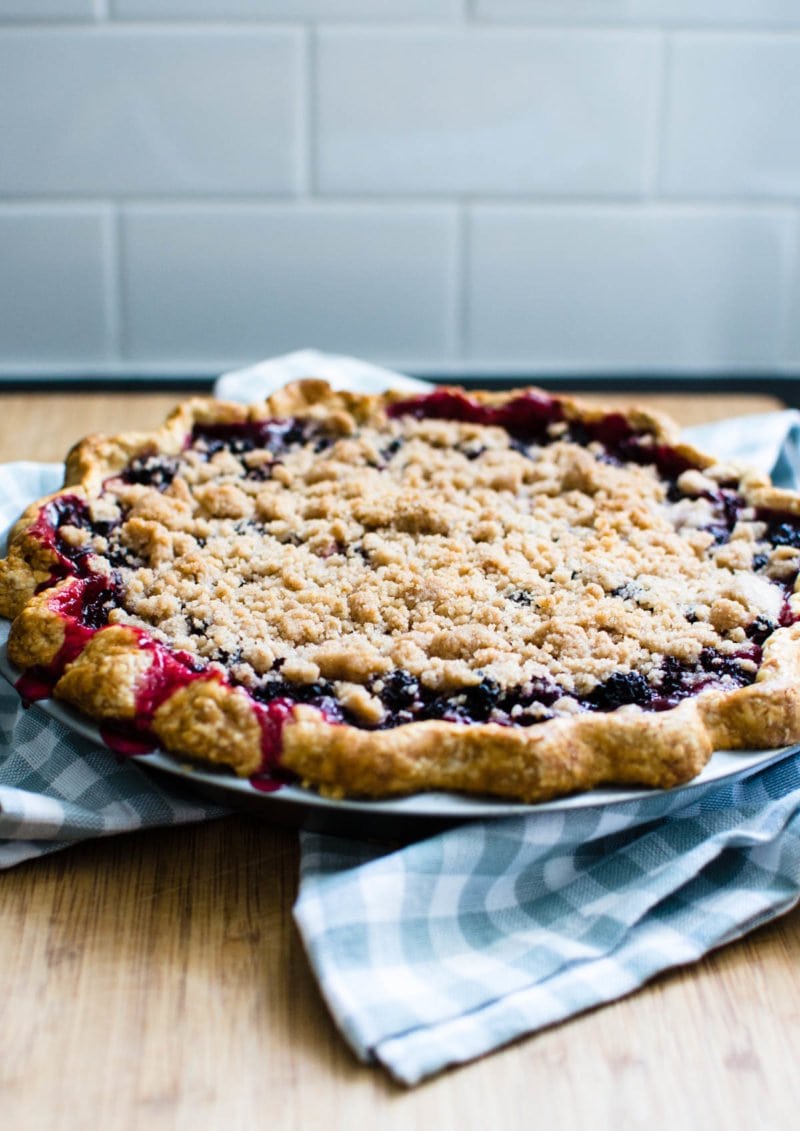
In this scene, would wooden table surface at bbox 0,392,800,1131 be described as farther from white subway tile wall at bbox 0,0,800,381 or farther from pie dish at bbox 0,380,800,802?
white subway tile wall at bbox 0,0,800,381

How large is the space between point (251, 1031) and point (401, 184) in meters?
2.03

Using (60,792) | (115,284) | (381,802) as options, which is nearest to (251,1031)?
(381,802)

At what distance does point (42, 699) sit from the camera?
143 cm

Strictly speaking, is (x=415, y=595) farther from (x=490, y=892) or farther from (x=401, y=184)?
(x=401, y=184)

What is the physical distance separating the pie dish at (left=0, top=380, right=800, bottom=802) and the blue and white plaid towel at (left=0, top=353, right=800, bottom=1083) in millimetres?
88

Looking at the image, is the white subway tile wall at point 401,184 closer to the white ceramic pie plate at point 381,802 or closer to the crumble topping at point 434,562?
the crumble topping at point 434,562

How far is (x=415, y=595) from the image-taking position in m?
1.62

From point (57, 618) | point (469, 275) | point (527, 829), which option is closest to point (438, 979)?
point (527, 829)

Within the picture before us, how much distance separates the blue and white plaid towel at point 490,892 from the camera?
1224mm

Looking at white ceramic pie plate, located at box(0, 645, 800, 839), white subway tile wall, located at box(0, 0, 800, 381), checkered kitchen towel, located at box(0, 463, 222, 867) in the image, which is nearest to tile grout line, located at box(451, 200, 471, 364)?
white subway tile wall, located at box(0, 0, 800, 381)

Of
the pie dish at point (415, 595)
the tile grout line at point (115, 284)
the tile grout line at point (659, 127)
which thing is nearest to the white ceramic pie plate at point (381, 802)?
the pie dish at point (415, 595)

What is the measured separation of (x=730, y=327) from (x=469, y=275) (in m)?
0.61

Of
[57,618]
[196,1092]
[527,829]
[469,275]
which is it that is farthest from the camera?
[469,275]

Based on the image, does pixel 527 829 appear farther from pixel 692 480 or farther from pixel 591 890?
pixel 692 480
